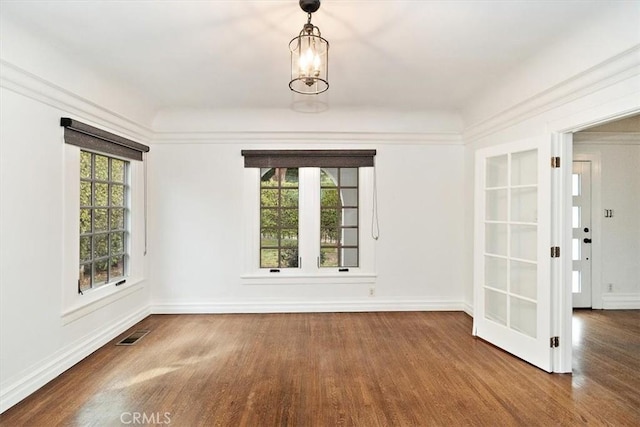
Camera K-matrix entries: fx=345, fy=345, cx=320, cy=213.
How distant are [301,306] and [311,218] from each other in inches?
47.6

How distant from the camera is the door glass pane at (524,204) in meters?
3.20

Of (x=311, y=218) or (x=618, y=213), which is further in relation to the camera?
(x=618, y=213)

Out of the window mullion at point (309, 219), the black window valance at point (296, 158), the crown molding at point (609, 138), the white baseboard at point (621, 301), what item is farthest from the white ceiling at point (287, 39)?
the white baseboard at point (621, 301)

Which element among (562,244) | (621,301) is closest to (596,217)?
(621,301)

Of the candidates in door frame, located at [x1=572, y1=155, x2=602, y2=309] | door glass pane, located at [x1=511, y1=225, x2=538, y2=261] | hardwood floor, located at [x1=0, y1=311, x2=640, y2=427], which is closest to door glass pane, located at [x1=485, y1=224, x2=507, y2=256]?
door glass pane, located at [x1=511, y1=225, x2=538, y2=261]

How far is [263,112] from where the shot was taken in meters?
4.59

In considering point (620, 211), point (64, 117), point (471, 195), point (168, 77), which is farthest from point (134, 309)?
point (620, 211)

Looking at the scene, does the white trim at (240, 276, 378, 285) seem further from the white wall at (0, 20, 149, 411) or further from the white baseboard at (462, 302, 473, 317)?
the white wall at (0, 20, 149, 411)

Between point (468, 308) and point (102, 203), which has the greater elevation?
point (102, 203)

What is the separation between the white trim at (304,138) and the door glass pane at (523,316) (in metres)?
2.36

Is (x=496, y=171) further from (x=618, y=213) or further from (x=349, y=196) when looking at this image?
(x=618, y=213)

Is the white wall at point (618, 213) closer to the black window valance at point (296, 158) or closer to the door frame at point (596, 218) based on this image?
the door frame at point (596, 218)

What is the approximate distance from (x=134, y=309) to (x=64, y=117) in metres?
2.37

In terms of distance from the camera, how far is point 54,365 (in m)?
2.89
